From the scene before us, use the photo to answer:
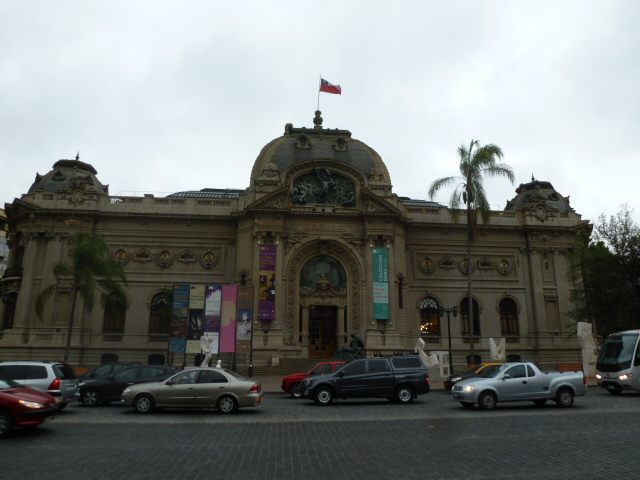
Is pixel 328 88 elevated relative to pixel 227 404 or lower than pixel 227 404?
elevated

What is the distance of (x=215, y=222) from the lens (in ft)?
139

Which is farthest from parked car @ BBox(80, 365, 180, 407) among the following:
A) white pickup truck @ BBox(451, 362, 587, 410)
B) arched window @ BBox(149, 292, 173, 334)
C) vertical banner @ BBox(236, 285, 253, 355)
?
arched window @ BBox(149, 292, 173, 334)

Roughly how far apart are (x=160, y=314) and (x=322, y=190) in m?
16.5

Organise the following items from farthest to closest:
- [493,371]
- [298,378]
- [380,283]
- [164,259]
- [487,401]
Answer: [164,259] < [380,283] < [298,378] < [493,371] < [487,401]

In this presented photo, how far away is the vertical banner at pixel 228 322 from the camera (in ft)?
105

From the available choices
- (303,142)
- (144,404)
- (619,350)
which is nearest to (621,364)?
(619,350)

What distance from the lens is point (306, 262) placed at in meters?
40.4

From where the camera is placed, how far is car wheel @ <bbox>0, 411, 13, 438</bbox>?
442 inches

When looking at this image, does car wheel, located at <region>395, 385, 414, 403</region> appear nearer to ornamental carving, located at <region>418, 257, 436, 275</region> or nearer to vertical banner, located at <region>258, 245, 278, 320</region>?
vertical banner, located at <region>258, 245, 278, 320</region>

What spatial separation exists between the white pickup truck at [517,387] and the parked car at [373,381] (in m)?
2.21

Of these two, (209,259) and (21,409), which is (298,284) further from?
(21,409)

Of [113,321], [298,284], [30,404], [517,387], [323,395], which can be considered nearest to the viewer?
[30,404]

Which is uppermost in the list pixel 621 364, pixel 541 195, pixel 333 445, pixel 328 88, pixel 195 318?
pixel 328 88

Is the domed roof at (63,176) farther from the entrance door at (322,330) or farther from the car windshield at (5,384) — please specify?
the car windshield at (5,384)
